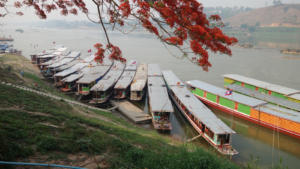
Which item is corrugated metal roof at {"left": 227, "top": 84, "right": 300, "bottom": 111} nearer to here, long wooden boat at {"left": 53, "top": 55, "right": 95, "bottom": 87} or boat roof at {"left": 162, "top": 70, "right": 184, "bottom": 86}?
boat roof at {"left": 162, "top": 70, "right": 184, "bottom": 86}

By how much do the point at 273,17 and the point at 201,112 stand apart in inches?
5277

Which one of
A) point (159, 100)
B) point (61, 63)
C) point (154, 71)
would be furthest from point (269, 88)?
point (61, 63)

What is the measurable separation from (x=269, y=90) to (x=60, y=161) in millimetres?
19804

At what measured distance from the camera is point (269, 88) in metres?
19.7

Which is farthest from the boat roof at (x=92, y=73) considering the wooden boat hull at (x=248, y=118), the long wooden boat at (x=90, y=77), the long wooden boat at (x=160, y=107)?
the wooden boat hull at (x=248, y=118)

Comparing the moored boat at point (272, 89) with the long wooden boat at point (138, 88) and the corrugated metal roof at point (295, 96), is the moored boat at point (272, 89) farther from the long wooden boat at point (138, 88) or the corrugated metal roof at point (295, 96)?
the long wooden boat at point (138, 88)

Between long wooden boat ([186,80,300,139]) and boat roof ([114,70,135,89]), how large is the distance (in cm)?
712

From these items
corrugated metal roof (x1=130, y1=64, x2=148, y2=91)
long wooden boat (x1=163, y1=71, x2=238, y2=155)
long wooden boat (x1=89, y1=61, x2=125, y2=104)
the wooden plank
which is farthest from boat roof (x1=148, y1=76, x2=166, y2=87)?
long wooden boat (x1=89, y1=61, x2=125, y2=104)

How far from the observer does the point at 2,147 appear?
5.07 metres

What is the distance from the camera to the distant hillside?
108 metres

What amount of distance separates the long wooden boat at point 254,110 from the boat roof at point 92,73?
11006 millimetres

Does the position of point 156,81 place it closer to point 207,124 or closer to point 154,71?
point 154,71

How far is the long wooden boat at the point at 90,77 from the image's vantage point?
20.5m

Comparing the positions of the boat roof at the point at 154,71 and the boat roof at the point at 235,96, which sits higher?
the boat roof at the point at 154,71
